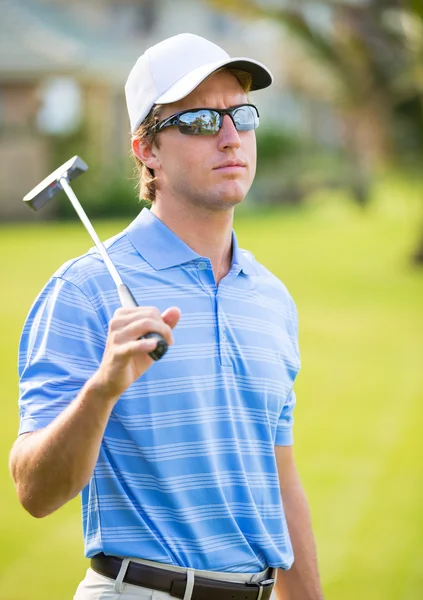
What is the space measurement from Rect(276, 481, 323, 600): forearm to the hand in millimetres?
1089

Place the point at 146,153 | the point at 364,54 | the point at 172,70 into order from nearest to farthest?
the point at 172,70
the point at 146,153
the point at 364,54

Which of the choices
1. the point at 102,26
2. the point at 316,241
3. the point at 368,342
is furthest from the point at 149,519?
the point at 102,26

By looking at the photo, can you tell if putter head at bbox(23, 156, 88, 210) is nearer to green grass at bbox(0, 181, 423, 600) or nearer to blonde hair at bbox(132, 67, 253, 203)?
blonde hair at bbox(132, 67, 253, 203)

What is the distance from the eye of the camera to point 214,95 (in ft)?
9.82

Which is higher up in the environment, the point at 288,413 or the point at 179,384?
the point at 179,384

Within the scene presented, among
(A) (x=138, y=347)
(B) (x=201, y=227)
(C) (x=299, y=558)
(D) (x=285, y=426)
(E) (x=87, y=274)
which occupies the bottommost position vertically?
(C) (x=299, y=558)

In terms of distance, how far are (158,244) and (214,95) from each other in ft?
1.45

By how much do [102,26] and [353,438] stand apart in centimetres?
3671

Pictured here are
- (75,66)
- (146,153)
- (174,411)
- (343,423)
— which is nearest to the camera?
(174,411)

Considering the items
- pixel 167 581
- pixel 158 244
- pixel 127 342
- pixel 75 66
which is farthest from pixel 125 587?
pixel 75 66

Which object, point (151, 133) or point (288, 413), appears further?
point (288, 413)

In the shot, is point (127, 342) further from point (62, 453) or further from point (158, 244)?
point (158, 244)

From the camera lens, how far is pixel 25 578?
6.39 m

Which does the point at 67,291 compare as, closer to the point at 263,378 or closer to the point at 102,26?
the point at 263,378
